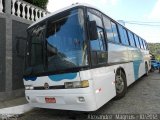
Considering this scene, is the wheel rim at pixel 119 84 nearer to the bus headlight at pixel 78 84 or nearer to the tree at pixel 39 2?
the bus headlight at pixel 78 84

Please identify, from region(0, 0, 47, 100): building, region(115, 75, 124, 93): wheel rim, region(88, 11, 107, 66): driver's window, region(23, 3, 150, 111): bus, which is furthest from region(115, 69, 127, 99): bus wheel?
region(0, 0, 47, 100): building

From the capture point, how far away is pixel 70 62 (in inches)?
193

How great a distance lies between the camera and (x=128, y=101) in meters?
6.78

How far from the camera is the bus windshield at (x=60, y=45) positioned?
16.1 ft

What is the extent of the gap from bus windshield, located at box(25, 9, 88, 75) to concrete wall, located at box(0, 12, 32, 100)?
84.1 inches

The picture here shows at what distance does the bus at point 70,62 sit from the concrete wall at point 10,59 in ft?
7.05

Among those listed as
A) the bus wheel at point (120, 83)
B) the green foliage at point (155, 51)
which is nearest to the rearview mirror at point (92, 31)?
the bus wheel at point (120, 83)

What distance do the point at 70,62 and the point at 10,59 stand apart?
12.9 feet

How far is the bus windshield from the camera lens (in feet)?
16.1

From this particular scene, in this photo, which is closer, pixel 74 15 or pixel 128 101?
pixel 74 15

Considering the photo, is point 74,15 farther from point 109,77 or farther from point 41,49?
point 109,77

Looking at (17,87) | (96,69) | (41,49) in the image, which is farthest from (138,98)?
(17,87)

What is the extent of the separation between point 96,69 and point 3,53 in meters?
4.20

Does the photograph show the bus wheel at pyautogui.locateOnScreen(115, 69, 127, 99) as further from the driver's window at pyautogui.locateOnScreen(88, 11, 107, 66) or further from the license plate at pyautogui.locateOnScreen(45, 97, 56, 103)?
the license plate at pyautogui.locateOnScreen(45, 97, 56, 103)
